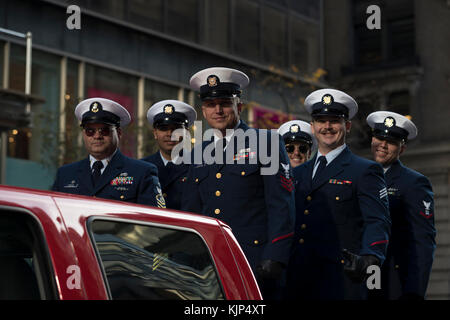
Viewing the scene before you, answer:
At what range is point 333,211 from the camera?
19.6 ft

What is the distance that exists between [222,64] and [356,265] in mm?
19848

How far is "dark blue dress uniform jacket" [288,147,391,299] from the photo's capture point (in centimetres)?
586

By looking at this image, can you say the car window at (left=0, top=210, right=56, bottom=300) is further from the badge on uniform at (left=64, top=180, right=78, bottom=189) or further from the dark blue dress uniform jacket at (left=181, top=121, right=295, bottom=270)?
the badge on uniform at (left=64, top=180, right=78, bottom=189)

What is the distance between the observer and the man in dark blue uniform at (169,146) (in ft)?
23.4

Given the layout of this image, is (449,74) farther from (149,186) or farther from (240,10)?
(149,186)

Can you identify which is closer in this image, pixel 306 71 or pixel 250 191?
pixel 250 191

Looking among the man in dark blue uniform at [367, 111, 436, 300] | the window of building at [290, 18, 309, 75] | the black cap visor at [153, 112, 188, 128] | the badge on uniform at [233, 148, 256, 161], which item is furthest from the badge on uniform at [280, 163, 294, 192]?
the window of building at [290, 18, 309, 75]

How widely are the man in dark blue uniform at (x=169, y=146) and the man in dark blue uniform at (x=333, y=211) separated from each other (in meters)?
1.30

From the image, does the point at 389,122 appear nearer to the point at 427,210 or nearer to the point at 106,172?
the point at 427,210

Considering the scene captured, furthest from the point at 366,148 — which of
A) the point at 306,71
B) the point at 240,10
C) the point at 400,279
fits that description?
the point at 400,279

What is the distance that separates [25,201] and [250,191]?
116 inches

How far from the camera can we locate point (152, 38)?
909 inches

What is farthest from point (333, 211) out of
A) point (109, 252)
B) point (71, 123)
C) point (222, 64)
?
point (222, 64)

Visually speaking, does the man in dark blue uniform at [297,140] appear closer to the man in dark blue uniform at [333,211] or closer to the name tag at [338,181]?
the man in dark blue uniform at [333,211]
